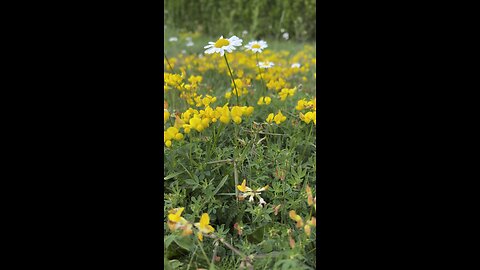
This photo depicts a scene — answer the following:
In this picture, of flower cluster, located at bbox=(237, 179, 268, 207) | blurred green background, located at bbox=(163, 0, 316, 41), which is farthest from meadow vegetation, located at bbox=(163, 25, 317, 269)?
blurred green background, located at bbox=(163, 0, 316, 41)

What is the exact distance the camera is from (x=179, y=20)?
7922 millimetres

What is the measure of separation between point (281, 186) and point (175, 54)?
384cm

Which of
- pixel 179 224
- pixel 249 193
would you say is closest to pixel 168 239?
pixel 179 224

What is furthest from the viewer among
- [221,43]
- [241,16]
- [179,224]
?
[241,16]

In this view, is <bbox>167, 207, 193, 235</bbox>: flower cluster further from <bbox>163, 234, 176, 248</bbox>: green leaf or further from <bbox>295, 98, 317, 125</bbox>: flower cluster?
<bbox>295, 98, 317, 125</bbox>: flower cluster

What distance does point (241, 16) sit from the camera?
7625 mm

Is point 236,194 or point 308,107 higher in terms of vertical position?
point 308,107

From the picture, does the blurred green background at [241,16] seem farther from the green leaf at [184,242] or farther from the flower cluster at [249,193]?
the green leaf at [184,242]

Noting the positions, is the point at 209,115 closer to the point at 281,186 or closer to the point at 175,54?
the point at 281,186

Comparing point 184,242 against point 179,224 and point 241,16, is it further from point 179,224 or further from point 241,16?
point 241,16

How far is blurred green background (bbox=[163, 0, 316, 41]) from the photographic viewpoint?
7.46 m

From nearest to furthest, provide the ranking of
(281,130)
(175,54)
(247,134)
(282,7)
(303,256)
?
(303,256) < (247,134) < (281,130) < (175,54) < (282,7)
